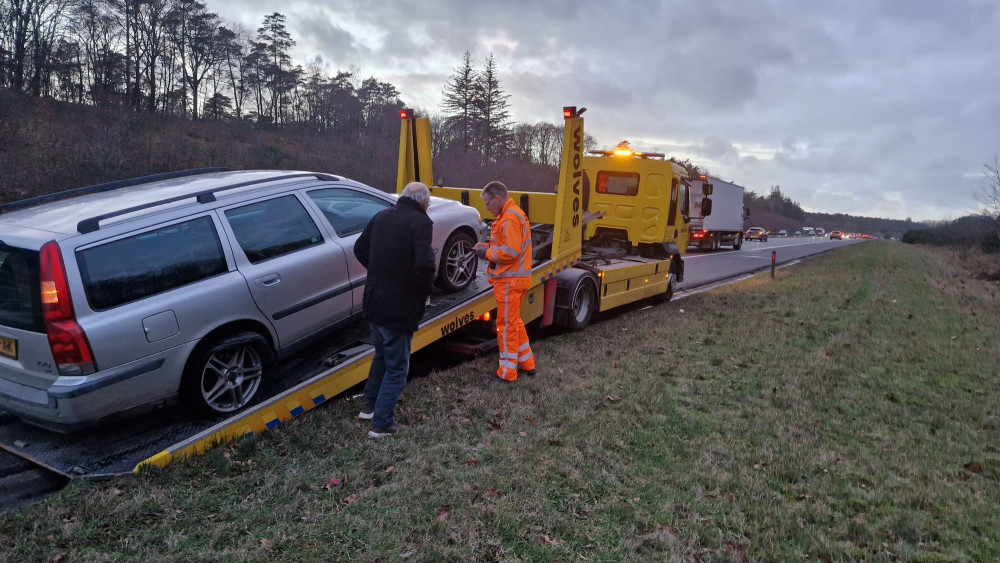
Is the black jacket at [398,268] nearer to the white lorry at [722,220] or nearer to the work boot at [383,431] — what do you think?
the work boot at [383,431]

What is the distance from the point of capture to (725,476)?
3.99 meters

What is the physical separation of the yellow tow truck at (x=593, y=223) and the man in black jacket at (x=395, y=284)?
8.78 feet

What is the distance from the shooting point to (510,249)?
5.77 meters

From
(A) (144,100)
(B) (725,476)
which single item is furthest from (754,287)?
(A) (144,100)

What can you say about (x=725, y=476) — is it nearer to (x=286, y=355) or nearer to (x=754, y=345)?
(x=286, y=355)

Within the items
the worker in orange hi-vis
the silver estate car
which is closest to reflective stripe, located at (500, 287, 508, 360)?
the worker in orange hi-vis

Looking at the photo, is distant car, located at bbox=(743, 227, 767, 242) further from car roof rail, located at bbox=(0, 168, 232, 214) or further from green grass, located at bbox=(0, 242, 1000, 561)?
car roof rail, located at bbox=(0, 168, 232, 214)

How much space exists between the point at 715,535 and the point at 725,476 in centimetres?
80

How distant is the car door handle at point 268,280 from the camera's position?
4.47m

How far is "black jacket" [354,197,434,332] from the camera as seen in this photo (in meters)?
4.36

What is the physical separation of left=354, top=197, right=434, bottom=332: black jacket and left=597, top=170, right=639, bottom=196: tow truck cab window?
21.8ft

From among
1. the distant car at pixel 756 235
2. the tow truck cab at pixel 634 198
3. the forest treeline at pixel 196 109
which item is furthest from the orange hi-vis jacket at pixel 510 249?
the distant car at pixel 756 235

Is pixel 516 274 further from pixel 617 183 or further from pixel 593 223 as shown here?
pixel 617 183

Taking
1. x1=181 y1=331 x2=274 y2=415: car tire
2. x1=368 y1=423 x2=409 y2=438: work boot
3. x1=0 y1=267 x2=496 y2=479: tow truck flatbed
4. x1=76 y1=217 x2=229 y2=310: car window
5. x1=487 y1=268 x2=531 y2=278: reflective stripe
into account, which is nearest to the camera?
x1=76 y1=217 x2=229 y2=310: car window
